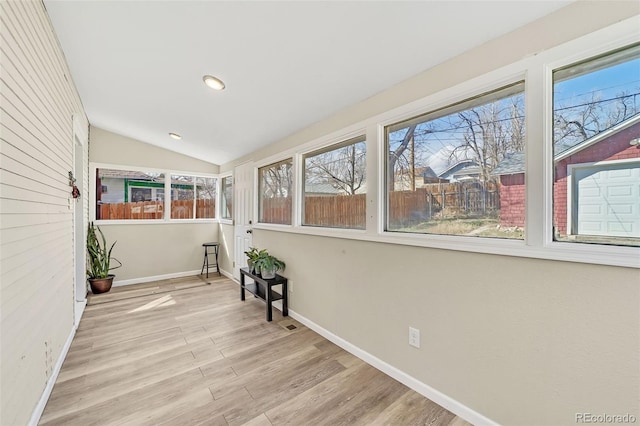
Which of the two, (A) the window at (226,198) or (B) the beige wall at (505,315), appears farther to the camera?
(A) the window at (226,198)

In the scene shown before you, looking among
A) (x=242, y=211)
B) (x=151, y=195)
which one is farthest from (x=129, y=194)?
(x=242, y=211)

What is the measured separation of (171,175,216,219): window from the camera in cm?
511

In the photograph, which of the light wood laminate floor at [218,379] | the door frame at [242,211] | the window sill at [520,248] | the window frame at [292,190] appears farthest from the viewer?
the door frame at [242,211]

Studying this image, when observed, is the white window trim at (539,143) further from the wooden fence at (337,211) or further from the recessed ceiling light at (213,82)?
the recessed ceiling light at (213,82)

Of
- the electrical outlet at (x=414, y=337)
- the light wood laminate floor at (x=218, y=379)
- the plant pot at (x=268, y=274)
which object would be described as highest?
the plant pot at (x=268, y=274)

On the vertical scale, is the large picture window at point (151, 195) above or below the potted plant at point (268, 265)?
→ above

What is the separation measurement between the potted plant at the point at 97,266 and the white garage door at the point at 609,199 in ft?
17.8

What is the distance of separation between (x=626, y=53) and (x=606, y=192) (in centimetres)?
62

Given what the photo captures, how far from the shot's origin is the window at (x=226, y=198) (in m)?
5.08

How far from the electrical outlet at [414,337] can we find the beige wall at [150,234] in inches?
177

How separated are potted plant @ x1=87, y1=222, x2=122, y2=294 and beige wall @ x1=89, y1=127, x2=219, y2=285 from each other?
0.96 feet

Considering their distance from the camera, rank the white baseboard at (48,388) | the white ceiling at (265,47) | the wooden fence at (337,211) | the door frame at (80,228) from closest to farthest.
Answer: the white ceiling at (265,47)
the white baseboard at (48,388)
the wooden fence at (337,211)
the door frame at (80,228)

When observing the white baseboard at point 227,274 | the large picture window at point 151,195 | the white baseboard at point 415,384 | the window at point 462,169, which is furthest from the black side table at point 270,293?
the large picture window at point 151,195

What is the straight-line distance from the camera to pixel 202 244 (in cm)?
529
